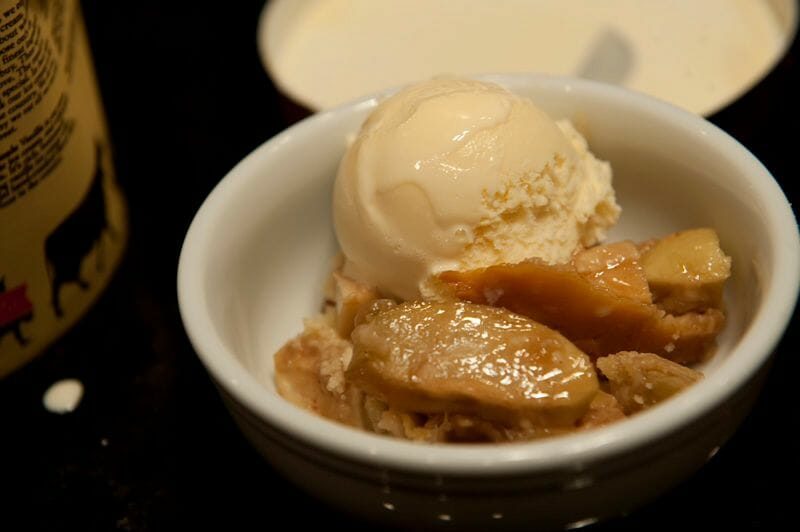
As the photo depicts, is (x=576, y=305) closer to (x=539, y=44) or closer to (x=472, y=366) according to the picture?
(x=472, y=366)

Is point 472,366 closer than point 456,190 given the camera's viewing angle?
Yes

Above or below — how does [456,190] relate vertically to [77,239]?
above

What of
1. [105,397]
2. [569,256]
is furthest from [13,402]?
[569,256]

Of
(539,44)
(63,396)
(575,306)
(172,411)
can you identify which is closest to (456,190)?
(575,306)

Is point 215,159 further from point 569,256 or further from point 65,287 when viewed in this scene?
point 569,256

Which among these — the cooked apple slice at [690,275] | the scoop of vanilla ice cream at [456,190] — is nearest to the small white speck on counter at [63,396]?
the scoop of vanilla ice cream at [456,190]

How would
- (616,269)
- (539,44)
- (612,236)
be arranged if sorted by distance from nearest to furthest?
(616,269) < (612,236) < (539,44)

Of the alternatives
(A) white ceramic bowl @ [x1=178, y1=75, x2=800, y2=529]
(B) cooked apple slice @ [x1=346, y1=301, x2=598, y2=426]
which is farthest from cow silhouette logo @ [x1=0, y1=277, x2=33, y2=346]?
(B) cooked apple slice @ [x1=346, y1=301, x2=598, y2=426]
